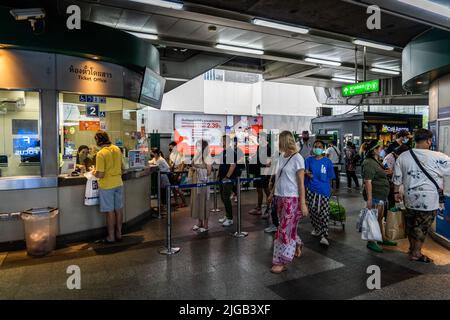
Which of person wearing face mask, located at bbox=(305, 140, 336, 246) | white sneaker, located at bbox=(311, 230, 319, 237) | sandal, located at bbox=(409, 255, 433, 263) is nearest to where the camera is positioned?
sandal, located at bbox=(409, 255, 433, 263)

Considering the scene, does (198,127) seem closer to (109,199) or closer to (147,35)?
(147,35)

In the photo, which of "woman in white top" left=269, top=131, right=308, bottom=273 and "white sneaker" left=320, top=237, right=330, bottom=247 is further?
"white sneaker" left=320, top=237, right=330, bottom=247

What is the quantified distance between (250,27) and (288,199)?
4.60m

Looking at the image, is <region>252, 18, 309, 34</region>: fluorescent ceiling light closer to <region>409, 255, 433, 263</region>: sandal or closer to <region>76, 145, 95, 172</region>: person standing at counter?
<region>76, 145, 95, 172</region>: person standing at counter

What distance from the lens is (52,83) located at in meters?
5.11

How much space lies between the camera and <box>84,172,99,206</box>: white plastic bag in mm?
5215

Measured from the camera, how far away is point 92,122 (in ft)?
21.5

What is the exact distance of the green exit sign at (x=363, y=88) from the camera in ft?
27.7

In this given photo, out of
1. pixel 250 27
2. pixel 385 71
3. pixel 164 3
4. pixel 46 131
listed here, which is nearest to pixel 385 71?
pixel 385 71

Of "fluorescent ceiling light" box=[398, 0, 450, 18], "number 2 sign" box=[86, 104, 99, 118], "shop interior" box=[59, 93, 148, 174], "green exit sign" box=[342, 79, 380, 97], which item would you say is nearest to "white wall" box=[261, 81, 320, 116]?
"green exit sign" box=[342, 79, 380, 97]

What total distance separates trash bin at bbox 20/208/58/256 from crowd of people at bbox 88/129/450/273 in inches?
31.1

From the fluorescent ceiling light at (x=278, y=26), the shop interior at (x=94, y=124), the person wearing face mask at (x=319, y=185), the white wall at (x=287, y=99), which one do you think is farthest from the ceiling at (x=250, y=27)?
the white wall at (x=287, y=99)

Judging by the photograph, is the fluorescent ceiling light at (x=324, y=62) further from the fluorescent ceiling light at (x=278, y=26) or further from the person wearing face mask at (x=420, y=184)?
the person wearing face mask at (x=420, y=184)
